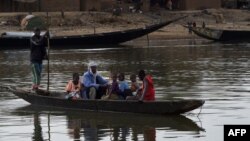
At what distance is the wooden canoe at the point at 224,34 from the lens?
47156mm

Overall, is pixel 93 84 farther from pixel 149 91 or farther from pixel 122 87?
pixel 149 91

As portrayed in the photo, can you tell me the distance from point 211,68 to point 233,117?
12102 millimetres

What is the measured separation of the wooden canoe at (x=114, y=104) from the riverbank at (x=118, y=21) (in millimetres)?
26844

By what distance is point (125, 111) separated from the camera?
55.6 feet

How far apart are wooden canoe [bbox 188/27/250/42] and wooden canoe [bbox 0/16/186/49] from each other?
406cm

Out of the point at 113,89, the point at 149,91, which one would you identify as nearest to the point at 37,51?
the point at 113,89

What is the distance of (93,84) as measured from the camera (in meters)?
17.5

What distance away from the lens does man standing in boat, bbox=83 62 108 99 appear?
17594mm

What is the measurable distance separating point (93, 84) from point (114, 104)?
2.73 feet

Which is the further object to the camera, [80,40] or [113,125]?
[80,40]

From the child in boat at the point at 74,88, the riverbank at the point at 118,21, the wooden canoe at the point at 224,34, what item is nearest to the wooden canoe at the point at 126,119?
the child in boat at the point at 74,88

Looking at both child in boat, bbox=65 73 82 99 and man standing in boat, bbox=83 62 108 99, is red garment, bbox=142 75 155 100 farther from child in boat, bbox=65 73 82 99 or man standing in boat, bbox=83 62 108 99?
child in boat, bbox=65 73 82 99

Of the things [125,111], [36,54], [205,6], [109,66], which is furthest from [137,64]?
[205,6]

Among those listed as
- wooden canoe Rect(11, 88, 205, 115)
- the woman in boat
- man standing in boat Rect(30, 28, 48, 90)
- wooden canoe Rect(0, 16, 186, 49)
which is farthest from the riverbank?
the woman in boat
